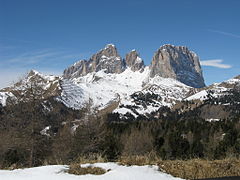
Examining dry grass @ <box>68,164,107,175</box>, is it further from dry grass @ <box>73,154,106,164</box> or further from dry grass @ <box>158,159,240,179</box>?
dry grass @ <box>158,159,240,179</box>

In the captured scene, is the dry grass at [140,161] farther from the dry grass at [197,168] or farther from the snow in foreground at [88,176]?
the snow in foreground at [88,176]

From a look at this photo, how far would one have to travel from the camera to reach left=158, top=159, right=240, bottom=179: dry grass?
665 centimetres

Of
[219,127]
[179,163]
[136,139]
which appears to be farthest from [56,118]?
[219,127]

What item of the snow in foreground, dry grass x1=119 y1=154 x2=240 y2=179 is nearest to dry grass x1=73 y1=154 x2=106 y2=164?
dry grass x1=119 y1=154 x2=240 y2=179

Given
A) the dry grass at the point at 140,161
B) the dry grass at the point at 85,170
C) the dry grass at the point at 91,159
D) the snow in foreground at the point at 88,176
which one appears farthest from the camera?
the dry grass at the point at 91,159

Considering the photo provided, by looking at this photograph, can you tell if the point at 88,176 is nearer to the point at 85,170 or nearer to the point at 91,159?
the point at 85,170

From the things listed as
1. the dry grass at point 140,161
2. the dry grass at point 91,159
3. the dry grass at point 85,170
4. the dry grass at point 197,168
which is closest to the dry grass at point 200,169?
the dry grass at point 197,168

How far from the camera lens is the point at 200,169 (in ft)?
22.7

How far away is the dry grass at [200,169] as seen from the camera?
6.65 meters

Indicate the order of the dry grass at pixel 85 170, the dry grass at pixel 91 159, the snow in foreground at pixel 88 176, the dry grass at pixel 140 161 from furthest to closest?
the dry grass at pixel 91 159
the dry grass at pixel 140 161
the dry grass at pixel 85 170
the snow in foreground at pixel 88 176

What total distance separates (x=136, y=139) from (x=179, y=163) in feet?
344

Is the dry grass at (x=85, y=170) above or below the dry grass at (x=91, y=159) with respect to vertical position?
below

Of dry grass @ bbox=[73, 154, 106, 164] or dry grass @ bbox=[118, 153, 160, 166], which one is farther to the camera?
dry grass @ bbox=[73, 154, 106, 164]

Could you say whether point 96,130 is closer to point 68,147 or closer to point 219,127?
point 68,147
